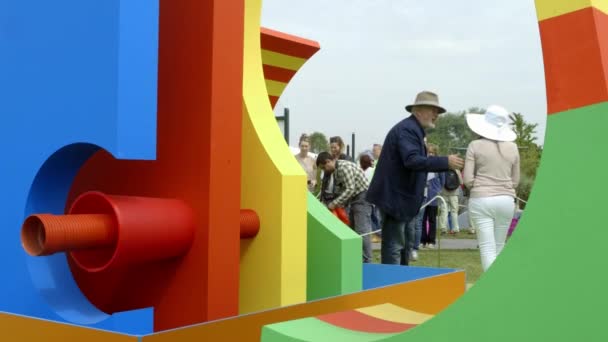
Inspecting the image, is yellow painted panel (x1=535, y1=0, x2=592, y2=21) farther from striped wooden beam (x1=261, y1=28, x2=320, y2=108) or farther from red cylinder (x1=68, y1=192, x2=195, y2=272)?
striped wooden beam (x1=261, y1=28, x2=320, y2=108)

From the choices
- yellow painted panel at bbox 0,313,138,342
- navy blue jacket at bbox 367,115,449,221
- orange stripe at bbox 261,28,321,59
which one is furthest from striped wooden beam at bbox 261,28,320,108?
yellow painted panel at bbox 0,313,138,342

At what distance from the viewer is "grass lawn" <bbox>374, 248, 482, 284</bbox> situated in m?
6.17

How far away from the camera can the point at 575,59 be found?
89cm

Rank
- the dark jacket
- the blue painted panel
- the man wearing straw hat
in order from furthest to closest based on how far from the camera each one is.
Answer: the dark jacket, the man wearing straw hat, the blue painted panel

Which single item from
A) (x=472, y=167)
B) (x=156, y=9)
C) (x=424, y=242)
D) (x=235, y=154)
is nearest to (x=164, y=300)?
(x=235, y=154)

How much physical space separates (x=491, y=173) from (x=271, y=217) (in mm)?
2200

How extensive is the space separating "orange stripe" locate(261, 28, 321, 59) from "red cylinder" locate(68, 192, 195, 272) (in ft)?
5.04

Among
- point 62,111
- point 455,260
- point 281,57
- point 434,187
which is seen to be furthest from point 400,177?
point 434,187

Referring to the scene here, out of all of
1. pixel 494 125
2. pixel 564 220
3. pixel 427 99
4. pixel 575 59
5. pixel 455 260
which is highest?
pixel 427 99

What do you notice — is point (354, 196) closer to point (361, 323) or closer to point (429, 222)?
point (429, 222)

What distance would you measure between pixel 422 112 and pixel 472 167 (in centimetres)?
56

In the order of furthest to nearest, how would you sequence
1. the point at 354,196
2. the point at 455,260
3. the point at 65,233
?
the point at 455,260 < the point at 354,196 < the point at 65,233

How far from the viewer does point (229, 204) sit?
1742 mm

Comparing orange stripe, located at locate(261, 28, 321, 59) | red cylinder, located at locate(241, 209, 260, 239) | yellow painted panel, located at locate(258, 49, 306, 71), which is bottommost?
red cylinder, located at locate(241, 209, 260, 239)
